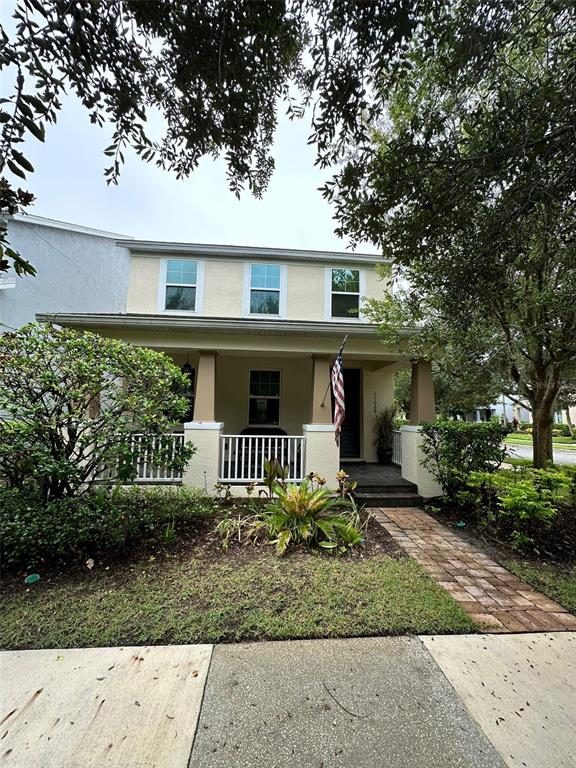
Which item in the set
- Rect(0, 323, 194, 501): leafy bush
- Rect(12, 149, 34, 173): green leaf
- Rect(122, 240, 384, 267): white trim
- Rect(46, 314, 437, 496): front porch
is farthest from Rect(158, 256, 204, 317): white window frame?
Rect(12, 149, 34, 173): green leaf

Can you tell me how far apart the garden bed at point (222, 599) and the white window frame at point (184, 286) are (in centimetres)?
611

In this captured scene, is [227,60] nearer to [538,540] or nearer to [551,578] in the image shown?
[551,578]

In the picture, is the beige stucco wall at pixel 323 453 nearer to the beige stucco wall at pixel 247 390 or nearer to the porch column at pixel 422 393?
the porch column at pixel 422 393

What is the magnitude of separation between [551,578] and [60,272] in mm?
13095

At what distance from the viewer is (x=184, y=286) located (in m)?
8.56

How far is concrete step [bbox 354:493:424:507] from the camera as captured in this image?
6105 mm

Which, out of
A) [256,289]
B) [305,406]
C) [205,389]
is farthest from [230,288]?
[305,406]

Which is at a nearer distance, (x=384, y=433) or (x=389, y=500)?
(x=389, y=500)

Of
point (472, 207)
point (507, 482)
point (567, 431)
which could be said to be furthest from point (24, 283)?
point (567, 431)

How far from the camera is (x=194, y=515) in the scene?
4855 mm

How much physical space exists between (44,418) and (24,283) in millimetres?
7626

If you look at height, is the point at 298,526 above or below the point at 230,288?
below

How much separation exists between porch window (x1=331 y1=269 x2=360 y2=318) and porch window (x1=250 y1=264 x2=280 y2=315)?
163 cm

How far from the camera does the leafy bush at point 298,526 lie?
4.15m
